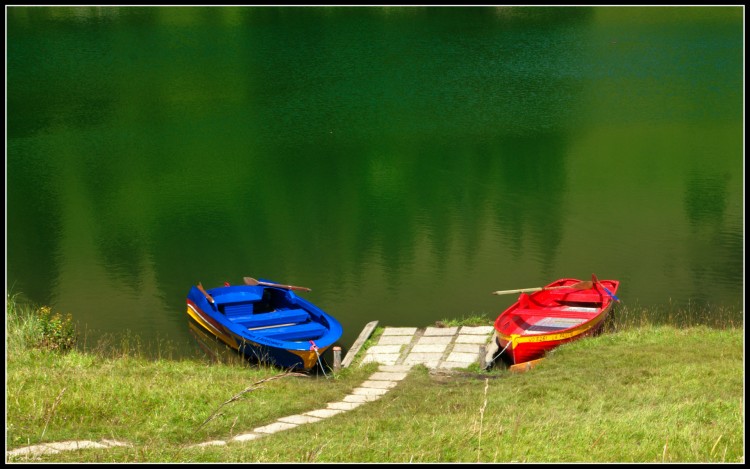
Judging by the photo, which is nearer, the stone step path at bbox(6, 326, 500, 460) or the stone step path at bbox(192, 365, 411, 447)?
the stone step path at bbox(192, 365, 411, 447)

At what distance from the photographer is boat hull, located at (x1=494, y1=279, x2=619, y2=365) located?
1750 centimetres

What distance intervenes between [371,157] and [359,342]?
17315mm

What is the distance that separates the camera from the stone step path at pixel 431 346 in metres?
17.7

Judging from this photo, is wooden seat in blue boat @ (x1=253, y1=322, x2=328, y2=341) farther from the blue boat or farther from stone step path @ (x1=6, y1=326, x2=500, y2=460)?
stone step path @ (x1=6, y1=326, x2=500, y2=460)

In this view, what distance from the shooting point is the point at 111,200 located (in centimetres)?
3130

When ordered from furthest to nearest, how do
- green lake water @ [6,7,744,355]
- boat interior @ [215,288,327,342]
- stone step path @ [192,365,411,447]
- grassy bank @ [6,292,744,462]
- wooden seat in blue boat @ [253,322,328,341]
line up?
green lake water @ [6,7,744,355] < boat interior @ [215,288,327,342] < wooden seat in blue boat @ [253,322,328,341] < stone step path @ [192,365,411,447] < grassy bank @ [6,292,744,462]

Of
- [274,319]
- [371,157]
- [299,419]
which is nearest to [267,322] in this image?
[274,319]

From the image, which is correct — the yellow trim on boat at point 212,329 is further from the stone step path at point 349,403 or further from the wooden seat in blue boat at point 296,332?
the stone step path at point 349,403

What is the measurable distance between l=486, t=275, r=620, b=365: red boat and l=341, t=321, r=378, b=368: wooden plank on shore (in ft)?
8.80

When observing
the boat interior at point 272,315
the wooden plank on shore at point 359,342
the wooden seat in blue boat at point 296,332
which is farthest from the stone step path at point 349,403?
the boat interior at point 272,315

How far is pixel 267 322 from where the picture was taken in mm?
20047

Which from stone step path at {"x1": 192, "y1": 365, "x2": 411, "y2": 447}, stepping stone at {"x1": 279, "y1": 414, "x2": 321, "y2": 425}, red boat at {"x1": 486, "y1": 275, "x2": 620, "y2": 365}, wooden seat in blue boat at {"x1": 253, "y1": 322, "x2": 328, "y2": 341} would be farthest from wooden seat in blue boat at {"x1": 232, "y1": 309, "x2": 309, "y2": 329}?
stepping stone at {"x1": 279, "y1": 414, "x2": 321, "y2": 425}

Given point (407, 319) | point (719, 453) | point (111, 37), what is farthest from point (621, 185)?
point (111, 37)

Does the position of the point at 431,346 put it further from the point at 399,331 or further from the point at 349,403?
the point at 349,403
